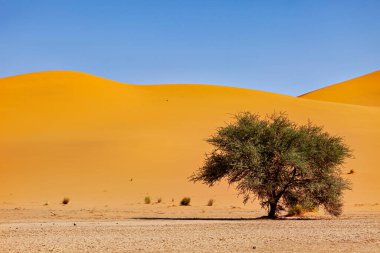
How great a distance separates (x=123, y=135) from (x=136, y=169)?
9502 millimetres

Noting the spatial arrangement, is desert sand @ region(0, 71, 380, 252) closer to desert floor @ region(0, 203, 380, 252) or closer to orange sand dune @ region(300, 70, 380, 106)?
desert floor @ region(0, 203, 380, 252)

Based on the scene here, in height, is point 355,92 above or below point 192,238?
above

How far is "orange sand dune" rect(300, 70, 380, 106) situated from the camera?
402 ft

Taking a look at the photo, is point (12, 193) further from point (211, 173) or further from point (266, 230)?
point (266, 230)

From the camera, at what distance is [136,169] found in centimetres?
4556

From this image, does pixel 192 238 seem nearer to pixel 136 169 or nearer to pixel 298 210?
pixel 298 210

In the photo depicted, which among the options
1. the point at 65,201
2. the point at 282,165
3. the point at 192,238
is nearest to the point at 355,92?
the point at 65,201

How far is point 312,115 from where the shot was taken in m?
62.2

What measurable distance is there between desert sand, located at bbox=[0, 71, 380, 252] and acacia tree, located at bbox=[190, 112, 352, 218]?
1244 mm

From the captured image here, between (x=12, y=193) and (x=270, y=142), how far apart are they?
19351 millimetres

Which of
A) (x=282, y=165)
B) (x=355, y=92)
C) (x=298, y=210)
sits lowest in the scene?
(x=298, y=210)

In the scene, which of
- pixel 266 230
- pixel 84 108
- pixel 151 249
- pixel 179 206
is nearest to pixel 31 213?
pixel 179 206

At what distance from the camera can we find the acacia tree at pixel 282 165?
2609 centimetres

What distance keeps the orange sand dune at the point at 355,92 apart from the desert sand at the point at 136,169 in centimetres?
5213
